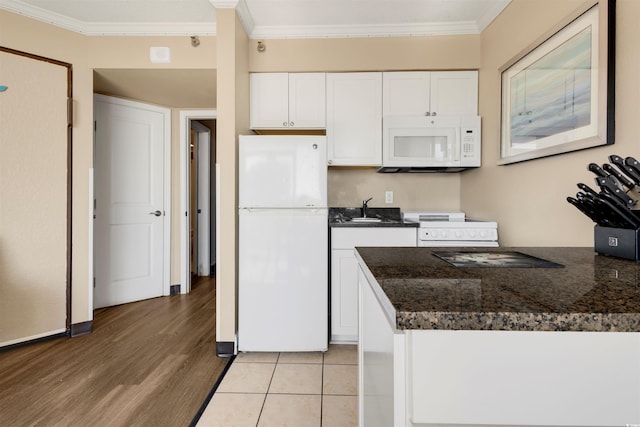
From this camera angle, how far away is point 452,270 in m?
0.79

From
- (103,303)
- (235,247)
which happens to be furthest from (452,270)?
(103,303)

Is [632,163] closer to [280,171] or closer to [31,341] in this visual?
[280,171]

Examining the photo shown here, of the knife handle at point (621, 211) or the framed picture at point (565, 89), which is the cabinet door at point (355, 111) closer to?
the framed picture at point (565, 89)

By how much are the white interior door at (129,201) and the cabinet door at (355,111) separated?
1924 millimetres

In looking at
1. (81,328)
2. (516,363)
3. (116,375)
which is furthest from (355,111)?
(81,328)

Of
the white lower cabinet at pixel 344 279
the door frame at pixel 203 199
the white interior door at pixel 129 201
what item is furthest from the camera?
the door frame at pixel 203 199

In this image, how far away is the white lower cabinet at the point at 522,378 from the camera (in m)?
0.46

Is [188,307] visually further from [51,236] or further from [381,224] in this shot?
[381,224]

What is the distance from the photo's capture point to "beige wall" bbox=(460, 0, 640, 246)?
122cm

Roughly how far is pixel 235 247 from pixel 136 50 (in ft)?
6.01

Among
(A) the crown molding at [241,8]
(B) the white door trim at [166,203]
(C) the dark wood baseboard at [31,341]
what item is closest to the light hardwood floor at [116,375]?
(C) the dark wood baseboard at [31,341]

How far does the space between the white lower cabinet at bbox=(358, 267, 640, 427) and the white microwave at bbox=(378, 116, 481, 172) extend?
2.14m

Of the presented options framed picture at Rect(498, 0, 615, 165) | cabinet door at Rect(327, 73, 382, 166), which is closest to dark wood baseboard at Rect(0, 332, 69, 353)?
cabinet door at Rect(327, 73, 382, 166)

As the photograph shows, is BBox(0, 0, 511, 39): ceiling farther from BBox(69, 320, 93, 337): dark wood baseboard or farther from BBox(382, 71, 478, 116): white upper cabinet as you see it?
BBox(69, 320, 93, 337): dark wood baseboard
